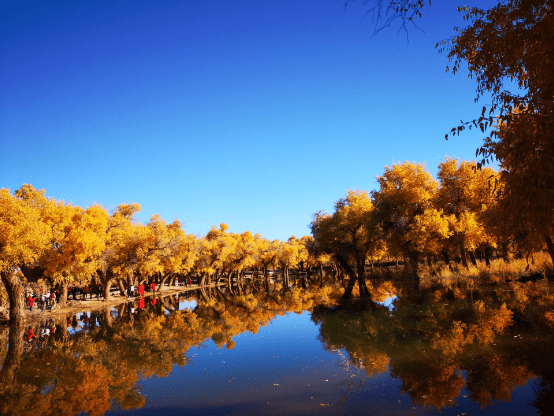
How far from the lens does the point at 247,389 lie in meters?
8.33

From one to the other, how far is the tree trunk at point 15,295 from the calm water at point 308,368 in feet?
25.8

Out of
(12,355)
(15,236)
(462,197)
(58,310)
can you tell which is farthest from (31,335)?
(462,197)

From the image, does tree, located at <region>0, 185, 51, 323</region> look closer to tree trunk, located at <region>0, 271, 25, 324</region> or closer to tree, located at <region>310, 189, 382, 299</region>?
tree trunk, located at <region>0, 271, 25, 324</region>

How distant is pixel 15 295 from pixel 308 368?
22356mm

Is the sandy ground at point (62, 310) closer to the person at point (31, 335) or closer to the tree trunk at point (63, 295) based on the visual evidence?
the tree trunk at point (63, 295)

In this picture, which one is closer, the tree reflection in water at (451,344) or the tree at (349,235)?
the tree reflection in water at (451,344)

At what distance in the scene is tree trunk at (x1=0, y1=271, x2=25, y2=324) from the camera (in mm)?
22156

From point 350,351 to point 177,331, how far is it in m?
9.35

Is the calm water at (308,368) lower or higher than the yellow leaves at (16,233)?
lower

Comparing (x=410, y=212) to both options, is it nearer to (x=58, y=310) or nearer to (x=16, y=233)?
(x=16, y=233)

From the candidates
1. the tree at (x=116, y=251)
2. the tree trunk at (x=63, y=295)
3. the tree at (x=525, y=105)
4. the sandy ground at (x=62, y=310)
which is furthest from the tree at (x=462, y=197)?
the tree trunk at (x=63, y=295)

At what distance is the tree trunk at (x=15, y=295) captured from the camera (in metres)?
22.2

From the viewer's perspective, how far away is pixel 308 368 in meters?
9.57

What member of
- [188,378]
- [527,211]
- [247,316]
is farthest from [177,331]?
[527,211]
